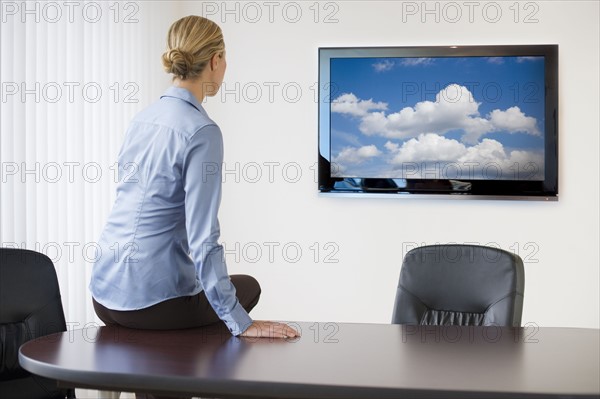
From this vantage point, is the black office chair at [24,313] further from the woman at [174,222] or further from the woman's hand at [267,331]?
the woman's hand at [267,331]

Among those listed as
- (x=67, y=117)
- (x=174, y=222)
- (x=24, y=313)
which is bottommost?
(x=24, y=313)

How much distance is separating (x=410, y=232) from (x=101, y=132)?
202cm

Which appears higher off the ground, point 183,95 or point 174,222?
point 183,95

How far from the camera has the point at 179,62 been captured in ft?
7.68

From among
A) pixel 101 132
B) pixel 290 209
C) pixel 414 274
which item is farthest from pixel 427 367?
pixel 290 209

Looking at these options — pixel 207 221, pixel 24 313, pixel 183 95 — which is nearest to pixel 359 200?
pixel 24 313

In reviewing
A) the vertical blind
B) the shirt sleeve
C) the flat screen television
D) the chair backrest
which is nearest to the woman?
the shirt sleeve

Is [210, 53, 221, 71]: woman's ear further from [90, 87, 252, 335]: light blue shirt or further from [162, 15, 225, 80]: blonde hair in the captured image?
[90, 87, 252, 335]: light blue shirt

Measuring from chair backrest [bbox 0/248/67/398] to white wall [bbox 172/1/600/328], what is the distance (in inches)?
97.5

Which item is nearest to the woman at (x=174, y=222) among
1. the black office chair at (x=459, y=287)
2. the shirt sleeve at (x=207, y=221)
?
the shirt sleeve at (x=207, y=221)

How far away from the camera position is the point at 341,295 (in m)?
5.12

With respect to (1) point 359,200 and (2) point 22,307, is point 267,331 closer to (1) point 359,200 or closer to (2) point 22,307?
(2) point 22,307

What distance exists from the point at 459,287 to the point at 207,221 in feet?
3.84

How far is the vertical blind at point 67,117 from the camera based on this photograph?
3.67 meters
